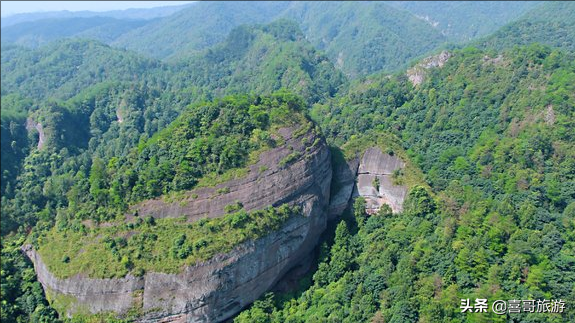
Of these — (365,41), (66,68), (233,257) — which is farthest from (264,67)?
(233,257)

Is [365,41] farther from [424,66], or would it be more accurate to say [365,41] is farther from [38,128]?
[38,128]

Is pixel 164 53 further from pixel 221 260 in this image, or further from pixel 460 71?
pixel 221 260

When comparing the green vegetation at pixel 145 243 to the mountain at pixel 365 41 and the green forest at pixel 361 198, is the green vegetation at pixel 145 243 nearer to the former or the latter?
the green forest at pixel 361 198

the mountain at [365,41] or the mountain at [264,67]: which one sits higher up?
the mountain at [365,41]

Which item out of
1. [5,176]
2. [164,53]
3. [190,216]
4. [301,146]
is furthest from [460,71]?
[164,53]

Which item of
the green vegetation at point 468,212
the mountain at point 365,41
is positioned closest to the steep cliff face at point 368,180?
the green vegetation at point 468,212

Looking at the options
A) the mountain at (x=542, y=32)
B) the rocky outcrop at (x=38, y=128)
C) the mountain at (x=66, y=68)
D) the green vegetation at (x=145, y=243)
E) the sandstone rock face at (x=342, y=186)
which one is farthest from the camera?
the mountain at (x=66, y=68)

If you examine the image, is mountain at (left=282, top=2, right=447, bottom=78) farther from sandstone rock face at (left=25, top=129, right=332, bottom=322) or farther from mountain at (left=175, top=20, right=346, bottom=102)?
sandstone rock face at (left=25, top=129, right=332, bottom=322)
